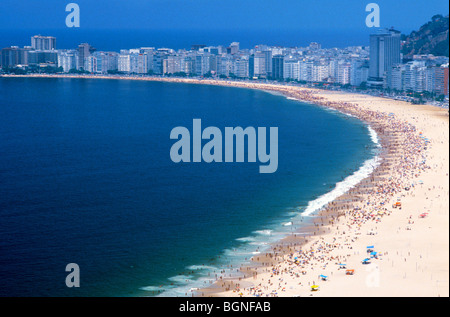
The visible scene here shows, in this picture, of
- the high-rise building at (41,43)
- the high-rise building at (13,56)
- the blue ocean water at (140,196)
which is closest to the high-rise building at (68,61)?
the high-rise building at (13,56)

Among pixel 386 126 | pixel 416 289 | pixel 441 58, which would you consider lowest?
pixel 416 289

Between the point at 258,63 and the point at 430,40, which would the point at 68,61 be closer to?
the point at 258,63

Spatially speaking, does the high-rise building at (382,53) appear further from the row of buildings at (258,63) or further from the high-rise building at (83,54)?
the high-rise building at (83,54)

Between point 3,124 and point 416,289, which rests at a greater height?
point 3,124

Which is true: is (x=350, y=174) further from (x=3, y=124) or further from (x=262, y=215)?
(x=3, y=124)

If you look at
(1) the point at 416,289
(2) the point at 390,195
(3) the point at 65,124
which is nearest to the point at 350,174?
(2) the point at 390,195

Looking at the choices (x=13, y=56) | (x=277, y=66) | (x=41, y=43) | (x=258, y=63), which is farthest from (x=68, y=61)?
(x=277, y=66)

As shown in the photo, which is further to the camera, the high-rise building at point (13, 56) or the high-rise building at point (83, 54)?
the high-rise building at point (83, 54)
